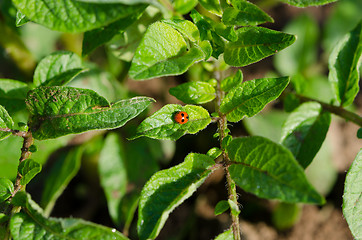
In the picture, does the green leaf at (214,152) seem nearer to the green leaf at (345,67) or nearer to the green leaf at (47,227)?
the green leaf at (47,227)

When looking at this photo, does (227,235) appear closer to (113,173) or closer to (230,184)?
(230,184)

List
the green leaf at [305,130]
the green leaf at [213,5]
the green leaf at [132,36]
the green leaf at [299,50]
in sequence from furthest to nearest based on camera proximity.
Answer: the green leaf at [299,50] → the green leaf at [132,36] → the green leaf at [305,130] → the green leaf at [213,5]

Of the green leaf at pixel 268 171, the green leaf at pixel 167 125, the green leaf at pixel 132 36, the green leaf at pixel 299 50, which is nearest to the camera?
the green leaf at pixel 268 171

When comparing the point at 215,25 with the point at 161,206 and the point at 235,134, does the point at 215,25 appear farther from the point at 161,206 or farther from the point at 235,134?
the point at 235,134

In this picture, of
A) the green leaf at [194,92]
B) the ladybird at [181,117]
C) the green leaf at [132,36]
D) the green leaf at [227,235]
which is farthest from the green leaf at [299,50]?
the green leaf at [227,235]

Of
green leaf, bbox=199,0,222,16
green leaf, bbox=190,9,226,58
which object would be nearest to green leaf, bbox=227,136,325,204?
green leaf, bbox=190,9,226,58

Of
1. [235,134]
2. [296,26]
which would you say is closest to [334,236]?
[235,134]

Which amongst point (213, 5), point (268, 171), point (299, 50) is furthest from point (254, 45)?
point (299, 50)
